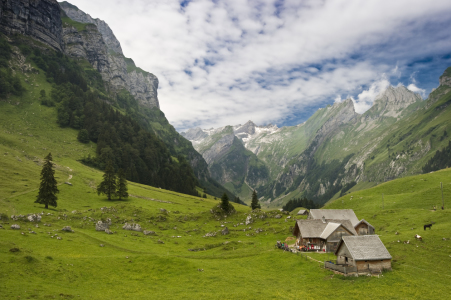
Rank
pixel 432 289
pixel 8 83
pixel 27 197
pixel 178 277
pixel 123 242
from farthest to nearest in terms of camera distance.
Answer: pixel 8 83, pixel 27 197, pixel 123 242, pixel 178 277, pixel 432 289

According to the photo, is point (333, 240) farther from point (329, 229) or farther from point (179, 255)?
point (179, 255)

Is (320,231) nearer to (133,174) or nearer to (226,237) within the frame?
(226,237)

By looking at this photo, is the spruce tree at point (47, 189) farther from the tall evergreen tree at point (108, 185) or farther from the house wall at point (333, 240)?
the house wall at point (333, 240)

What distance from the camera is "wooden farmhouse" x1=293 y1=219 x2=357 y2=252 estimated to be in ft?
195

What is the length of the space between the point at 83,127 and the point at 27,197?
106m

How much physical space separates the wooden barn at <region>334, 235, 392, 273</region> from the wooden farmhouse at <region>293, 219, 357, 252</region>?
16275mm

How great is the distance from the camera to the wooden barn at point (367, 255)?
4066cm

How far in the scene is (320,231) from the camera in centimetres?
6322

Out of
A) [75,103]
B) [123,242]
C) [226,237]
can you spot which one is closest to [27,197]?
[123,242]

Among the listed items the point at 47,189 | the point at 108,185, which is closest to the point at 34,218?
Answer: the point at 47,189

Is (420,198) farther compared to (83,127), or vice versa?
(83,127)

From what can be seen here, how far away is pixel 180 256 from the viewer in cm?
5309

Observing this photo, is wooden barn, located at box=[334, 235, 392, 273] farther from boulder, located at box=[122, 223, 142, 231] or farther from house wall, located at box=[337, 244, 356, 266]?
boulder, located at box=[122, 223, 142, 231]

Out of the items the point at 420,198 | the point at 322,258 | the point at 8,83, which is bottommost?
the point at 322,258
